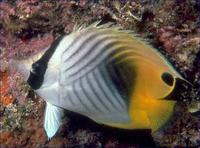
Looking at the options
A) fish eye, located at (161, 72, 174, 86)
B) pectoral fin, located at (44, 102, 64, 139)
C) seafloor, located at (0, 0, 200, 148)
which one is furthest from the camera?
seafloor, located at (0, 0, 200, 148)

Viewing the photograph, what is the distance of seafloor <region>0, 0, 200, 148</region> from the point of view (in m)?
2.15

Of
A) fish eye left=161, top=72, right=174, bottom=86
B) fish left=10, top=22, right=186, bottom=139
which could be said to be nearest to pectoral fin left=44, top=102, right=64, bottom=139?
fish left=10, top=22, right=186, bottom=139

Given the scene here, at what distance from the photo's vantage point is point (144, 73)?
1256mm

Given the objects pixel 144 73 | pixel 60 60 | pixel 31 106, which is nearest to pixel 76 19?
pixel 31 106

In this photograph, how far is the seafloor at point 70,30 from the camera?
215 centimetres

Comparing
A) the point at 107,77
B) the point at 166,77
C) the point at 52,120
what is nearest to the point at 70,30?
the point at 52,120

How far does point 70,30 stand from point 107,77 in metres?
1.23

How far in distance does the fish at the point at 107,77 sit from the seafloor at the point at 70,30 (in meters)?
0.68

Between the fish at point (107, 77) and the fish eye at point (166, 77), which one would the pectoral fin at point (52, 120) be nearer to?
the fish at point (107, 77)

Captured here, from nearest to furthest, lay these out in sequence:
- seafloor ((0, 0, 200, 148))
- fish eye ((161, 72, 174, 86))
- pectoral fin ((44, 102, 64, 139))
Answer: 1. fish eye ((161, 72, 174, 86))
2. pectoral fin ((44, 102, 64, 139))
3. seafloor ((0, 0, 200, 148))

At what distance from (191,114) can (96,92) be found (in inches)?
44.0

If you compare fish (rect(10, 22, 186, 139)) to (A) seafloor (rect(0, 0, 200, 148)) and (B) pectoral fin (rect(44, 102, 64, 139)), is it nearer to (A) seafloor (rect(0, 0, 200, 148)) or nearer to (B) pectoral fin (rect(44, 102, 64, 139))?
(B) pectoral fin (rect(44, 102, 64, 139))

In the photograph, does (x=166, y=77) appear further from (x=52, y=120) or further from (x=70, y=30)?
(x=70, y=30)

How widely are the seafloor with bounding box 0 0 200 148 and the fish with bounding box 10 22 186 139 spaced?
26.6 inches
